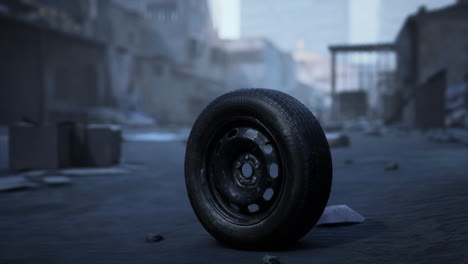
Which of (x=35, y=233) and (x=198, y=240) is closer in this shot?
(x=198, y=240)

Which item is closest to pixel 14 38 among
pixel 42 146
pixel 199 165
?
pixel 42 146

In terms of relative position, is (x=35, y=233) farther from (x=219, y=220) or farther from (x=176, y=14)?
(x=176, y=14)

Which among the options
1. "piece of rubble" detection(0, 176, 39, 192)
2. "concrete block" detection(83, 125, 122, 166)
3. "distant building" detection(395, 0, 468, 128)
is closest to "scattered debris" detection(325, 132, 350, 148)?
"concrete block" detection(83, 125, 122, 166)

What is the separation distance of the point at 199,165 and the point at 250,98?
1.57 feet

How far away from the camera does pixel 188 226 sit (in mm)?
2852

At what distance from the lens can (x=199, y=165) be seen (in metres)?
2.46

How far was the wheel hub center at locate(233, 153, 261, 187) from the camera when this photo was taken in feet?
7.48

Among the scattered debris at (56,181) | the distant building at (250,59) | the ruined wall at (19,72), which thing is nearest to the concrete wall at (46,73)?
the ruined wall at (19,72)

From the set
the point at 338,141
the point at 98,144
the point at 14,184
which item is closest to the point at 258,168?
the point at 14,184

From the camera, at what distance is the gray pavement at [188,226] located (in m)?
2.11

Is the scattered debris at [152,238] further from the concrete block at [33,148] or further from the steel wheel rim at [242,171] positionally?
the concrete block at [33,148]

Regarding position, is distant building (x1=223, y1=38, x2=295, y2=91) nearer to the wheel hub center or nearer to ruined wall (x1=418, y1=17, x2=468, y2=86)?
ruined wall (x1=418, y1=17, x2=468, y2=86)

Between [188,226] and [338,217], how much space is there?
0.92m

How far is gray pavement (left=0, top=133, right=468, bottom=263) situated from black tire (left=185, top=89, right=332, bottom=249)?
5.2 inches
